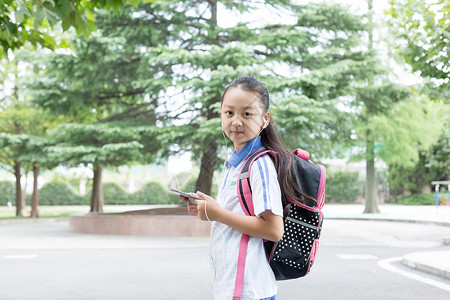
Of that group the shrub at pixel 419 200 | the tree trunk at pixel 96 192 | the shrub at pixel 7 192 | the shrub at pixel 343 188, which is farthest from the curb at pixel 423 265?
the shrub at pixel 343 188

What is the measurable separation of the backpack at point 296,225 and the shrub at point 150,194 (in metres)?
35.6

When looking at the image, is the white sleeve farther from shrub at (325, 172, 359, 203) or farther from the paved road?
shrub at (325, 172, 359, 203)

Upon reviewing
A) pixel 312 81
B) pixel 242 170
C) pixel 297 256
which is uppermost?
pixel 312 81

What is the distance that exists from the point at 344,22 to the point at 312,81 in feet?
10.4

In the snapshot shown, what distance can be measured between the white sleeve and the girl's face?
0.17 metres

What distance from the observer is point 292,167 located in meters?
Answer: 2.22

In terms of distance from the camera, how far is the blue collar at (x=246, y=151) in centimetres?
232

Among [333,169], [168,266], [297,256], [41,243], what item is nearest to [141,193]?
[333,169]

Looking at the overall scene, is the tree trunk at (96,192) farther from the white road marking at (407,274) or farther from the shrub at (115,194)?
the white road marking at (407,274)

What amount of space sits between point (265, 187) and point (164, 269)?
25.7 feet

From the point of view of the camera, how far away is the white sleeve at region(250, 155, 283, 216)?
82.5 inches

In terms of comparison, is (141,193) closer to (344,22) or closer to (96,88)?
(96,88)

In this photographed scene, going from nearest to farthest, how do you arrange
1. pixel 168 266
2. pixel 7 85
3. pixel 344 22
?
pixel 168 266 → pixel 344 22 → pixel 7 85

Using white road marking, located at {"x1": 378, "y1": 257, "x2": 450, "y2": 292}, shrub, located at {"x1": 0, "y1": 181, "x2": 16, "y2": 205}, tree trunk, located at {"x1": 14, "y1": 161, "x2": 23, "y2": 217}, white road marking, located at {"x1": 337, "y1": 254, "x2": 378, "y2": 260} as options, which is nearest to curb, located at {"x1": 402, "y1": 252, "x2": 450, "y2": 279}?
white road marking, located at {"x1": 378, "y1": 257, "x2": 450, "y2": 292}
